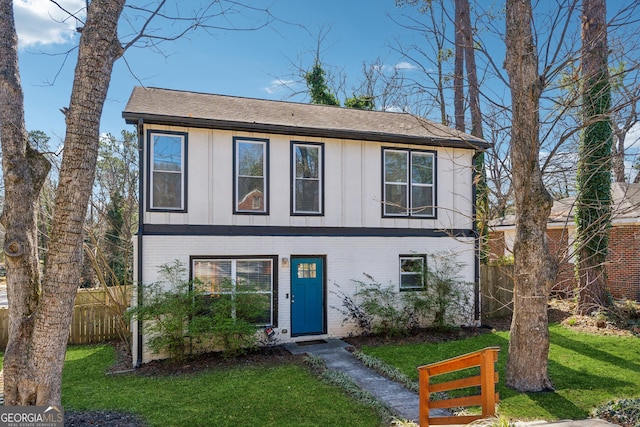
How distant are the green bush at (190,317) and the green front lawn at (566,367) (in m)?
2.68

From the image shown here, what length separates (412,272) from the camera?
11.0 m

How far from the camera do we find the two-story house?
8.97 metres

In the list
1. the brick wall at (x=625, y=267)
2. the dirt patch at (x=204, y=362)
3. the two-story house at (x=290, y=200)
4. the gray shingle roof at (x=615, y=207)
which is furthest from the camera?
the brick wall at (x=625, y=267)

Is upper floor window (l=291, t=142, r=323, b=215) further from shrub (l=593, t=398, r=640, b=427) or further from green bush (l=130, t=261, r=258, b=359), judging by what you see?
shrub (l=593, t=398, r=640, b=427)

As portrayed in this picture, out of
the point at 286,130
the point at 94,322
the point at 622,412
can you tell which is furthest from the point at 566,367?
the point at 94,322

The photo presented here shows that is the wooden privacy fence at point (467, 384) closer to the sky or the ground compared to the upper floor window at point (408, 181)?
closer to the ground

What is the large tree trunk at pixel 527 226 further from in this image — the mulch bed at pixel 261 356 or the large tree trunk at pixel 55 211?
the large tree trunk at pixel 55 211

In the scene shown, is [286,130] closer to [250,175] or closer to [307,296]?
[250,175]

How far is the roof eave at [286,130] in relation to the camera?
8.64m

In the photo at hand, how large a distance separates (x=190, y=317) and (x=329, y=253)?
3480mm

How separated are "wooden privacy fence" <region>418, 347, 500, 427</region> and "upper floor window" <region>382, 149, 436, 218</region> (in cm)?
610

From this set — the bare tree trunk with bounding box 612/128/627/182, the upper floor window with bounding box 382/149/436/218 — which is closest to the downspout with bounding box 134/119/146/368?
the upper floor window with bounding box 382/149/436/218

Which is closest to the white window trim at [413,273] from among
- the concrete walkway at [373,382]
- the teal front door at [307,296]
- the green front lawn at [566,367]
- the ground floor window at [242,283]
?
the green front lawn at [566,367]

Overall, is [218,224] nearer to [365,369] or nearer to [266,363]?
[266,363]
